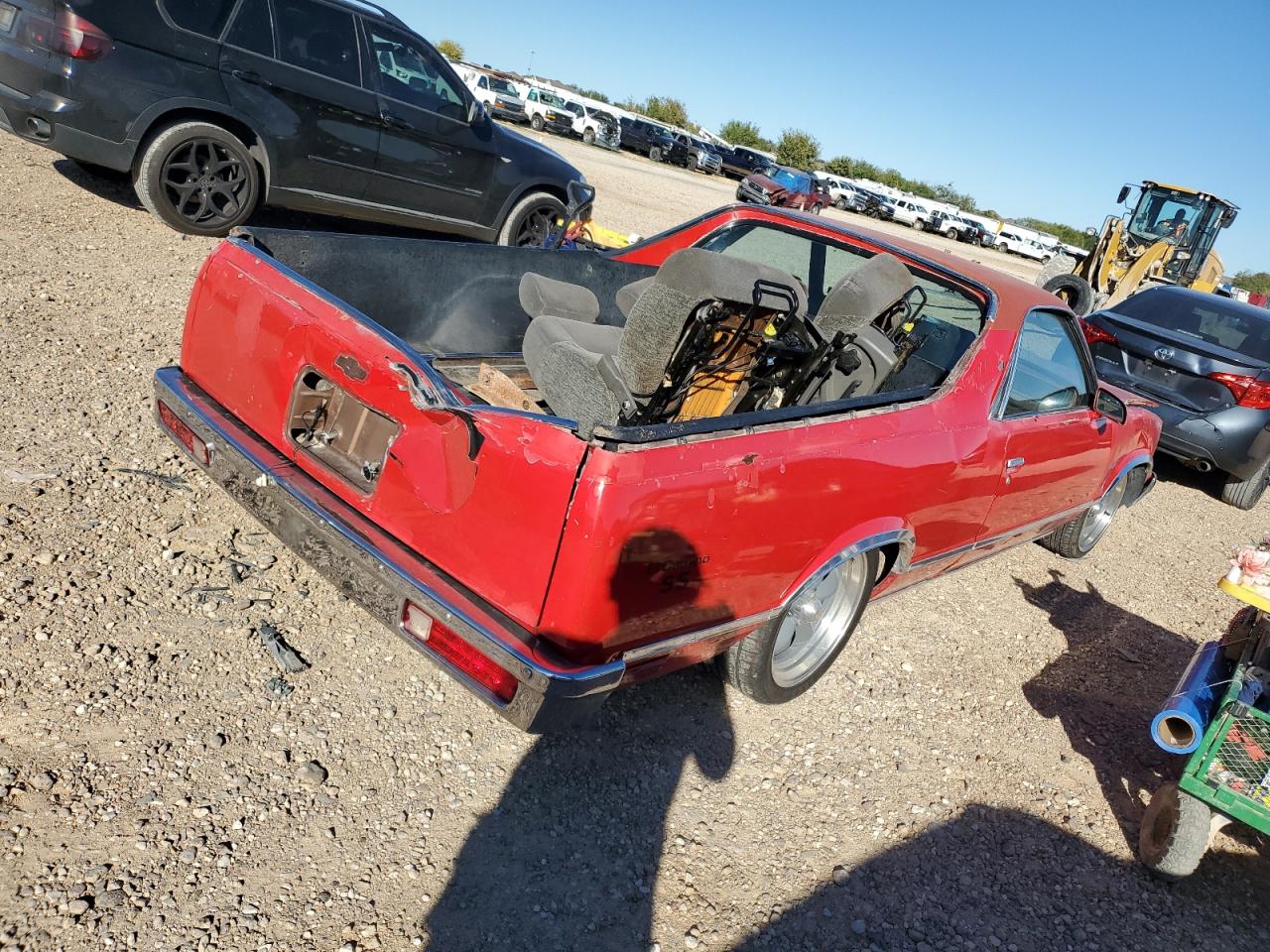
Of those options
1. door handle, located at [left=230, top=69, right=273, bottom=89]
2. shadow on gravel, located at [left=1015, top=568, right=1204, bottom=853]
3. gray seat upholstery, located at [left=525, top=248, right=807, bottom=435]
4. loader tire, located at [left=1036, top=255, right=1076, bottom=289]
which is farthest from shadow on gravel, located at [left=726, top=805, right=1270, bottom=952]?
loader tire, located at [left=1036, top=255, right=1076, bottom=289]

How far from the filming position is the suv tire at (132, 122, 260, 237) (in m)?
6.28

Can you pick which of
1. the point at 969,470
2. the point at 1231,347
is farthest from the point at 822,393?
the point at 1231,347

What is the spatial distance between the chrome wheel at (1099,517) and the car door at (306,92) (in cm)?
584

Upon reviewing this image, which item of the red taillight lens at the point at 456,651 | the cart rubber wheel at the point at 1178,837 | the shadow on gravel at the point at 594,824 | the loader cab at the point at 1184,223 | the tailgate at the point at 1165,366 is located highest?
the loader cab at the point at 1184,223

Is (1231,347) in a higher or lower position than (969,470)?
higher

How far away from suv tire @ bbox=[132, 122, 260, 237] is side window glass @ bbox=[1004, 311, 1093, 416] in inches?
218

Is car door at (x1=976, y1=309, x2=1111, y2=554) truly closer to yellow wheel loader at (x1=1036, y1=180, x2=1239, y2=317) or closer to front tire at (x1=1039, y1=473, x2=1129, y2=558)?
front tire at (x1=1039, y1=473, x2=1129, y2=558)

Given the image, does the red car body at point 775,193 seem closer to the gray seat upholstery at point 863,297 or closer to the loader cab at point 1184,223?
the loader cab at point 1184,223

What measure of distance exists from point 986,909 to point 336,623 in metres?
2.33

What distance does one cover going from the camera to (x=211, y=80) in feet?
20.7

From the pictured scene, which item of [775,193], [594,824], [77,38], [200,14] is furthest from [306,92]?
[775,193]

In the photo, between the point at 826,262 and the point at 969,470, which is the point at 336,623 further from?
the point at 826,262

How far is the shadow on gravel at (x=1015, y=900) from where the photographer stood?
2.59 metres

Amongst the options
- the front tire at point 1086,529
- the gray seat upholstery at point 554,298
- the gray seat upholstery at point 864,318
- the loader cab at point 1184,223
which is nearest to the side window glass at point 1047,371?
the gray seat upholstery at point 864,318
